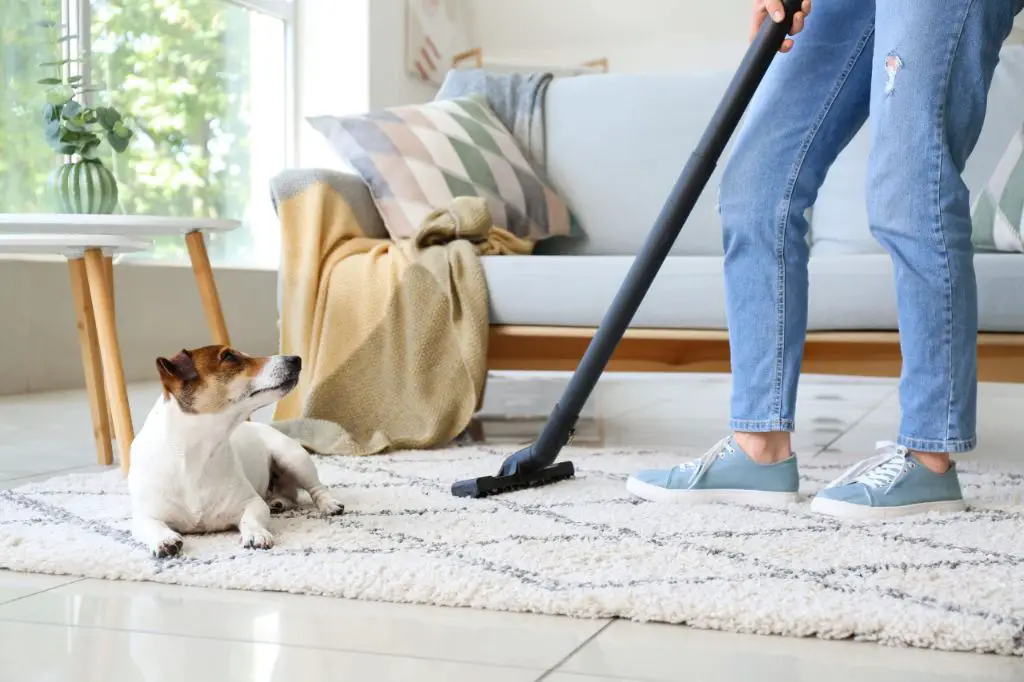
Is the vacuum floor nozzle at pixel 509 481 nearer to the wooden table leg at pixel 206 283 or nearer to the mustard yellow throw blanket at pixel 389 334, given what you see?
the mustard yellow throw blanket at pixel 389 334

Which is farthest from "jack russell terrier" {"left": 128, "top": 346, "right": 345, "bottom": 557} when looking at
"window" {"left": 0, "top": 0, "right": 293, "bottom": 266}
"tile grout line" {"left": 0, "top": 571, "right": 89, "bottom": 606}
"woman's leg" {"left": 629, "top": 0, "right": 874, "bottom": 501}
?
"window" {"left": 0, "top": 0, "right": 293, "bottom": 266}

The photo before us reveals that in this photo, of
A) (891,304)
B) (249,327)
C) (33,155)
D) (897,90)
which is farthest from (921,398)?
(249,327)

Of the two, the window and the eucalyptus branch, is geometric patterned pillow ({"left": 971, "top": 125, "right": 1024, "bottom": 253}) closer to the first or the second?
the eucalyptus branch

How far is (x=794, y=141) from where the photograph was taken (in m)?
1.60

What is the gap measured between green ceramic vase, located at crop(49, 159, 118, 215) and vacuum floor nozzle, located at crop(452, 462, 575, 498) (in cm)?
95

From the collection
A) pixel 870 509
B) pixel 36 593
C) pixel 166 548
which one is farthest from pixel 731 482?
pixel 36 593

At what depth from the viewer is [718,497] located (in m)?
1.66

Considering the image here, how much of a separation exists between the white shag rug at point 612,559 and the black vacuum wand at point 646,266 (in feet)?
0.20

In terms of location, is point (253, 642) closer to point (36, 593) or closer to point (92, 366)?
point (36, 593)

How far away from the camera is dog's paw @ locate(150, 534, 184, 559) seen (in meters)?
1.31

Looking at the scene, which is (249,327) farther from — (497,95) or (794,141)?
(794,141)

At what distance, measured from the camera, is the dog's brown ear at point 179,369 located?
140 centimetres

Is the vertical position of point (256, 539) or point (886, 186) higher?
point (886, 186)

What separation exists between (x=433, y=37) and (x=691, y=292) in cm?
433
